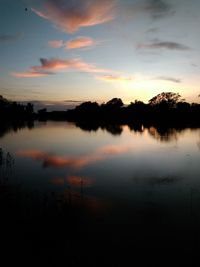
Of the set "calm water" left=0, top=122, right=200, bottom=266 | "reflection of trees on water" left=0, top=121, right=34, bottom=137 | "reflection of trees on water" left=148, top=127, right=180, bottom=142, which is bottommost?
"calm water" left=0, top=122, right=200, bottom=266

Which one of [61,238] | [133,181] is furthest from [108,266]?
[133,181]

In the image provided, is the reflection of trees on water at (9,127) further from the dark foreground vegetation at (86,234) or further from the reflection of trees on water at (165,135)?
the dark foreground vegetation at (86,234)

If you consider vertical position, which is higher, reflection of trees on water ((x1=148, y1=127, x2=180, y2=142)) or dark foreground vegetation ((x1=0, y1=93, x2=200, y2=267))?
reflection of trees on water ((x1=148, y1=127, x2=180, y2=142))

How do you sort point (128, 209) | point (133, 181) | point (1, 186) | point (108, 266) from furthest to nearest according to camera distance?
point (133, 181) < point (1, 186) < point (128, 209) < point (108, 266)

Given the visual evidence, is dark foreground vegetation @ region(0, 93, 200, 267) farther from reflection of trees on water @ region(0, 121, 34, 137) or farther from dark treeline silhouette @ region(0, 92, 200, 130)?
dark treeline silhouette @ region(0, 92, 200, 130)

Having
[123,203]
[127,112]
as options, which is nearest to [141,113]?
[127,112]

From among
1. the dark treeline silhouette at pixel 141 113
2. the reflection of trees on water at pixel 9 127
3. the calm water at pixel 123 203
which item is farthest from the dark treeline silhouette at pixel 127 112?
the calm water at pixel 123 203

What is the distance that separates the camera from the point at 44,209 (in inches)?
440

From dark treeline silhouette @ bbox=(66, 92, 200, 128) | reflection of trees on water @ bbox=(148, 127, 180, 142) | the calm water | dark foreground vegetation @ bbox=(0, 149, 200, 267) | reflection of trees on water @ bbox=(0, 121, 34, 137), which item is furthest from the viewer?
dark treeline silhouette @ bbox=(66, 92, 200, 128)

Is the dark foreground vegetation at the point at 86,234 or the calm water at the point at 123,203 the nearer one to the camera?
the dark foreground vegetation at the point at 86,234

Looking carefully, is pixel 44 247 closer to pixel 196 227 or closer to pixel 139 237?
pixel 139 237

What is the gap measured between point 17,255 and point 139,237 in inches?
175

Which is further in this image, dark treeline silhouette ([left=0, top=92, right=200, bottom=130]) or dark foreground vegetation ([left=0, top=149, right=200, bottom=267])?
dark treeline silhouette ([left=0, top=92, right=200, bottom=130])

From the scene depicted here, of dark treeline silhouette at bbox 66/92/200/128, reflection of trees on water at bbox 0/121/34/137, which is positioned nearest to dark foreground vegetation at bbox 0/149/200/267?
reflection of trees on water at bbox 0/121/34/137
